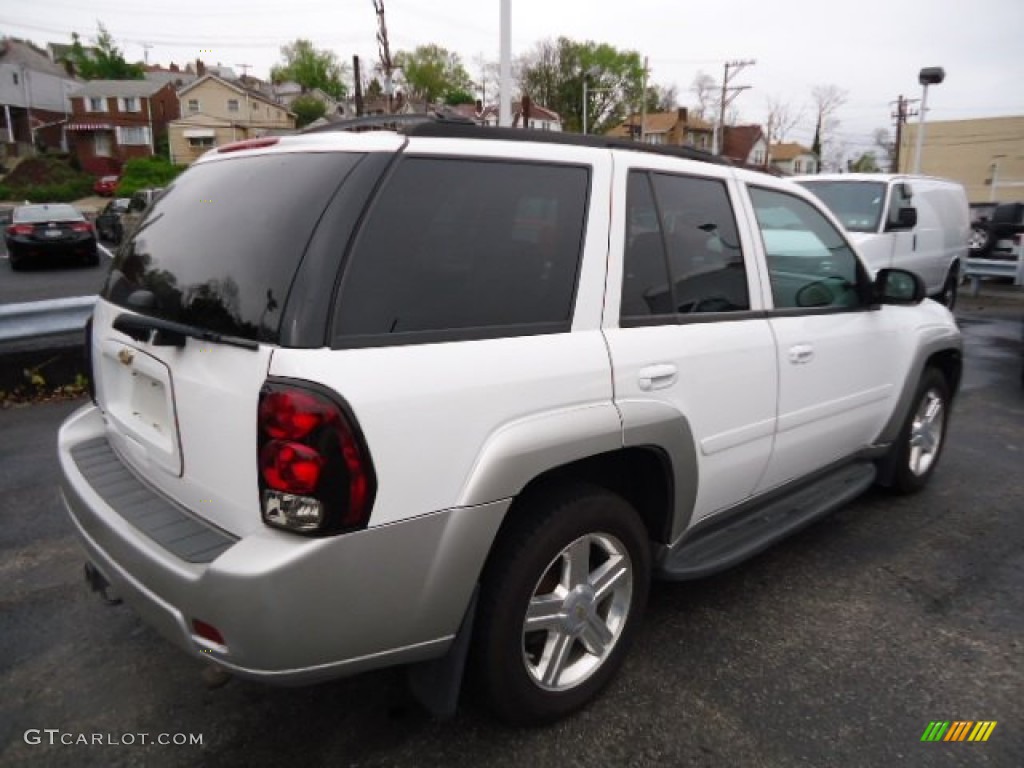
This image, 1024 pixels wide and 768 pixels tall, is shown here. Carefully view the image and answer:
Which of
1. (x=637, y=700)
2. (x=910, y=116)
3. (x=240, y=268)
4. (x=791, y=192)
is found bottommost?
(x=637, y=700)

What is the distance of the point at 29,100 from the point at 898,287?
82104 mm

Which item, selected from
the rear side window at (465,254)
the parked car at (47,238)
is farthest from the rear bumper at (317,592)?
the parked car at (47,238)

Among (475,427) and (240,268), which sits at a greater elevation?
(240,268)

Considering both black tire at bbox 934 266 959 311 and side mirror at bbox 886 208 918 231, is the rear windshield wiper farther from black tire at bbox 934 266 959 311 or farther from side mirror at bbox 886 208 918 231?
black tire at bbox 934 266 959 311

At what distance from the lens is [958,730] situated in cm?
236

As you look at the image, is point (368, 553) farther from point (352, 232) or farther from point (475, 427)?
point (352, 232)

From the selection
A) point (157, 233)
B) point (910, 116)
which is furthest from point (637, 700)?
point (910, 116)

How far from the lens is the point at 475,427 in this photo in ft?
6.30

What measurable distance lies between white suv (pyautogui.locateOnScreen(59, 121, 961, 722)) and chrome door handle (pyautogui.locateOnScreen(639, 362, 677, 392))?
10mm

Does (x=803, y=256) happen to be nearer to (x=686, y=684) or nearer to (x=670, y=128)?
(x=686, y=684)

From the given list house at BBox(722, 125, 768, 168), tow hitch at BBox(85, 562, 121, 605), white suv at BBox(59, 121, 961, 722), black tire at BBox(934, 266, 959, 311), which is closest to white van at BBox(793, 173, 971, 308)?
black tire at BBox(934, 266, 959, 311)

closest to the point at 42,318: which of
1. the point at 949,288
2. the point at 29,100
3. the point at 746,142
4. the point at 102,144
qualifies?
the point at 949,288

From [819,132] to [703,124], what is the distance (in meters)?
12.5

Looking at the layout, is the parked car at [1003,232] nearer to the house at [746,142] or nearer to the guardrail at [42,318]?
the guardrail at [42,318]
